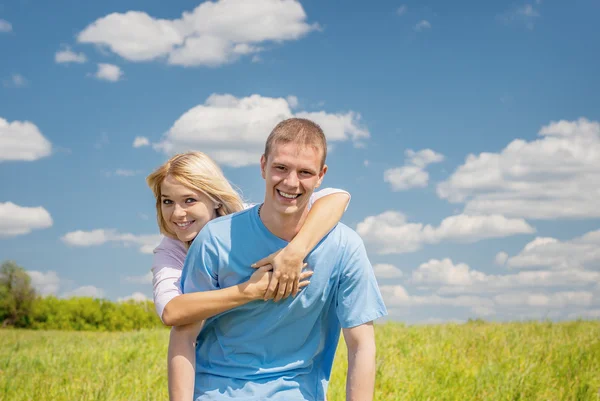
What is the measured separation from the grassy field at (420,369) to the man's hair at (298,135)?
3.91 meters

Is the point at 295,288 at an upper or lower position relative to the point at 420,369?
upper

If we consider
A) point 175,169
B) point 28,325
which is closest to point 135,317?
point 28,325

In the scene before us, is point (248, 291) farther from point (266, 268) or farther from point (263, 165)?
point (263, 165)

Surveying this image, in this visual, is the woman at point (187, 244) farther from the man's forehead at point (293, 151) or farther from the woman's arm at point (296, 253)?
the man's forehead at point (293, 151)

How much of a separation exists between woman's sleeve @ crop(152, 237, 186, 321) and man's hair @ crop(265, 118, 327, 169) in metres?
1.13

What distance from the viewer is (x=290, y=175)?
3.20m

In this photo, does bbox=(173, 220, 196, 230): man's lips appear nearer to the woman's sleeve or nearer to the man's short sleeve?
the woman's sleeve

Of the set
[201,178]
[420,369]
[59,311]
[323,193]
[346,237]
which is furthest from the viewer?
[59,311]

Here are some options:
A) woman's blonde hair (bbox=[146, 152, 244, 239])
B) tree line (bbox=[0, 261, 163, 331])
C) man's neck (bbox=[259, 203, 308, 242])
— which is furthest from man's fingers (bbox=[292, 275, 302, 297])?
tree line (bbox=[0, 261, 163, 331])

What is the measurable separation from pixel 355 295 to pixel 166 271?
1.34m

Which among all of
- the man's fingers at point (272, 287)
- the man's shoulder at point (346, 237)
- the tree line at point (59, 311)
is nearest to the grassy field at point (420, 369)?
the man's shoulder at point (346, 237)

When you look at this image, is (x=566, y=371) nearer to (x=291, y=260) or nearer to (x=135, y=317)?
(x=291, y=260)

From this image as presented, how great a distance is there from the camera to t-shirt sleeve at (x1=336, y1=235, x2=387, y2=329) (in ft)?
11.3

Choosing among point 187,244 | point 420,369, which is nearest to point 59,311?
point 420,369
